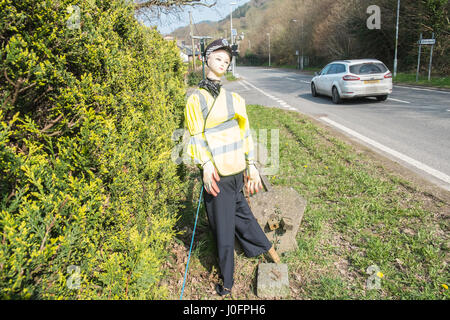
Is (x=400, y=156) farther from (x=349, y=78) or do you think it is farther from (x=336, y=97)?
(x=336, y=97)

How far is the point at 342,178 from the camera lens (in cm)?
449

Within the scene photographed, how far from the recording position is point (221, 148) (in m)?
2.27

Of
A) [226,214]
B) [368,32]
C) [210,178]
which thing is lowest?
[226,214]

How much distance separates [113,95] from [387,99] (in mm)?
12746

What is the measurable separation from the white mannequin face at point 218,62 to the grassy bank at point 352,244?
1.71 meters

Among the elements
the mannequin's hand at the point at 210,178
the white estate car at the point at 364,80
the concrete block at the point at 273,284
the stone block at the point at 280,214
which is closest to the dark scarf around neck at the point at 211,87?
the mannequin's hand at the point at 210,178

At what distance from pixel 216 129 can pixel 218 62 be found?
51 centimetres

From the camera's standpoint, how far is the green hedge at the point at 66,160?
1366 mm

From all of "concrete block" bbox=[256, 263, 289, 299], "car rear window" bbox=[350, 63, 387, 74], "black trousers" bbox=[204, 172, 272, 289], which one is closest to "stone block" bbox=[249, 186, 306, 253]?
"concrete block" bbox=[256, 263, 289, 299]

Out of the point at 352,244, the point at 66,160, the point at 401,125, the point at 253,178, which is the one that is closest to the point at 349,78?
the point at 401,125

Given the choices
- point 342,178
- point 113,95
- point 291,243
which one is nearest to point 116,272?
point 113,95

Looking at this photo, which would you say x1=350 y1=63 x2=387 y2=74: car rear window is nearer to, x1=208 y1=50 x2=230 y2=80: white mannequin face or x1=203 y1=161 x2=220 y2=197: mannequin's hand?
x1=208 y1=50 x2=230 y2=80: white mannequin face

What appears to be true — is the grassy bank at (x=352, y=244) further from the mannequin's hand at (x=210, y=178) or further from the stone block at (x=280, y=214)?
the mannequin's hand at (x=210, y=178)
